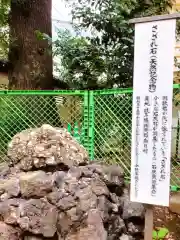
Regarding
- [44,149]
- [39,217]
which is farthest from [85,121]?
[39,217]

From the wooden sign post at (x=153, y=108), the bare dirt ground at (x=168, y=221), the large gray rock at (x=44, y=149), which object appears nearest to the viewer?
the wooden sign post at (x=153, y=108)

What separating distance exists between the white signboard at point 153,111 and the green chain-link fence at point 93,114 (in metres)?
Result: 1.16

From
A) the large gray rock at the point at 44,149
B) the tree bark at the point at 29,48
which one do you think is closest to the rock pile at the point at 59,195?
the large gray rock at the point at 44,149

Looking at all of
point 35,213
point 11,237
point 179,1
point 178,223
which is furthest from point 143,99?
point 179,1

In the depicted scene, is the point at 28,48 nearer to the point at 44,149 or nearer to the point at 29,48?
the point at 29,48

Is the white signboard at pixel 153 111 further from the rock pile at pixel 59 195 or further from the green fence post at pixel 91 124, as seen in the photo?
the green fence post at pixel 91 124

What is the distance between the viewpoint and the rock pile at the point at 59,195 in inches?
112

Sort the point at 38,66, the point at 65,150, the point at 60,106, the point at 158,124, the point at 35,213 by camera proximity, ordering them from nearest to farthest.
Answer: the point at 158,124 < the point at 35,213 < the point at 65,150 < the point at 60,106 < the point at 38,66

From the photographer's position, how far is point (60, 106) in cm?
475

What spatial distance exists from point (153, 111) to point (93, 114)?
166cm

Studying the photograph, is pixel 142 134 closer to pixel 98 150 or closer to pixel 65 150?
pixel 65 150

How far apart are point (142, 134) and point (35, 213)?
4.23ft

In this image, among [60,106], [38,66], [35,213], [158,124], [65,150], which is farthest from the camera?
[38,66]

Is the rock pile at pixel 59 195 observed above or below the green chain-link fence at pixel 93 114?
below
